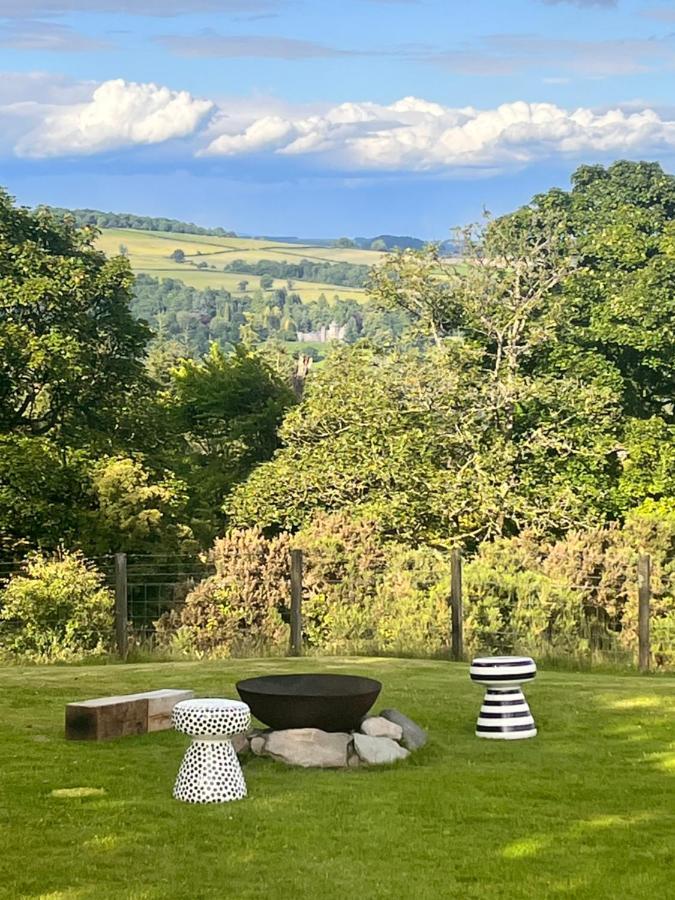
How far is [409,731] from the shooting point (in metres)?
9.14

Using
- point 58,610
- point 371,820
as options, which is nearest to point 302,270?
point 58,610

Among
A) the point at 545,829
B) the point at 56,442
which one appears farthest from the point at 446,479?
the point at 545,829

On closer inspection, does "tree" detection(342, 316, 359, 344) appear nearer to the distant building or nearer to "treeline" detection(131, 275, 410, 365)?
"treeline" detection(131, 275, 410, 365)

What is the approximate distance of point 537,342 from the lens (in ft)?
83.8

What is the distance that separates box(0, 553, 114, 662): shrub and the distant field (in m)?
68.7

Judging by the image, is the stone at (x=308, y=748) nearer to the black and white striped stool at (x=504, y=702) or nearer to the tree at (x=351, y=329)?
the black and white striped stool at (x=504, y=702)

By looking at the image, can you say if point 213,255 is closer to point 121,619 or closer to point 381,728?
point 121,619

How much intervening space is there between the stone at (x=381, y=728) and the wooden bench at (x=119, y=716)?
1.67 m

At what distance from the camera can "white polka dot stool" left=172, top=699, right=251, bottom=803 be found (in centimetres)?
759

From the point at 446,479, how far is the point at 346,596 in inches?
231

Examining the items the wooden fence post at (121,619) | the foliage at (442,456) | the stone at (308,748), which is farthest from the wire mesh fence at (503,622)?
the stone at (308,748)

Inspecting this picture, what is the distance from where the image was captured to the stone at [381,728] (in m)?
8.93

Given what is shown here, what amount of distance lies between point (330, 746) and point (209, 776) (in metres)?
1.26

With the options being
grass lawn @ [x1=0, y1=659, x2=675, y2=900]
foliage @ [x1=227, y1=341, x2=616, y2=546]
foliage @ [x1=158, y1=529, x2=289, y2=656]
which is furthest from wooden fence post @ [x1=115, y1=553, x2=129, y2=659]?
foliage @ [x1=227, y1=341, x2=616, y2=546]
